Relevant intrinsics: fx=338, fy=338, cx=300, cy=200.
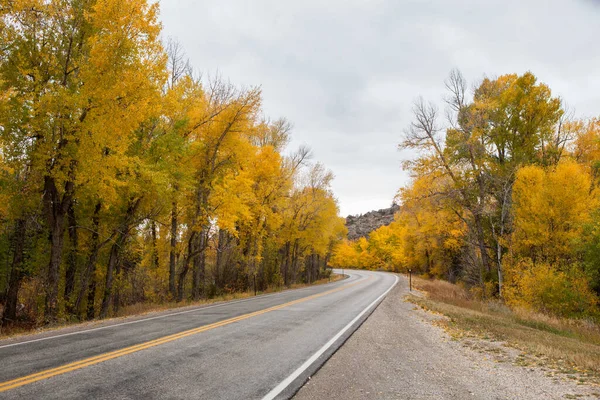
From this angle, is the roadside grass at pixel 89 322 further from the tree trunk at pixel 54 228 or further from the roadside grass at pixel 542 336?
the roadside grass at pixel 542 336

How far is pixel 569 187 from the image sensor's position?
18.0 metres

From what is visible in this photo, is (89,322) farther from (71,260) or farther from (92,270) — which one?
(71,260)

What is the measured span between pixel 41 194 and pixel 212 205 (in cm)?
721

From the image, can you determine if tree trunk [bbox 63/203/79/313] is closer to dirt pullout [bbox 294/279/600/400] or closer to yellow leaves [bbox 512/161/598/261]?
dirt pullout [bbox 294/279/600/400]

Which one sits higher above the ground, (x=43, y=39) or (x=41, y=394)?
(x=43, y=39)

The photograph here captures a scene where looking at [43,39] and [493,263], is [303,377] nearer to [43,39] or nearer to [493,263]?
[43,39]

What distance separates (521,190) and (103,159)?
2159 centimetres

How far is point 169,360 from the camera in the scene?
210 inches

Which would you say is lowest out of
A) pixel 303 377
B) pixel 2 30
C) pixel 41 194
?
pixel 303 377

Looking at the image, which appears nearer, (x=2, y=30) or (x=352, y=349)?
(x=352, y=349)

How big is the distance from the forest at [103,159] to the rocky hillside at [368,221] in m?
103

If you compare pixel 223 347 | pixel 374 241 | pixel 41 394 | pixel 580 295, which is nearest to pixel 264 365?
pixel 223 347

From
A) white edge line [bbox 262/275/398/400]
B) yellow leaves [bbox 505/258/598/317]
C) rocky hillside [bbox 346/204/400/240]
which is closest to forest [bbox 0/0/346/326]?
white edge line [bbox 262/275/398/400]

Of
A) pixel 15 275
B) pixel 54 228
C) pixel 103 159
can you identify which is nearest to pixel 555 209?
pixel 103 159
